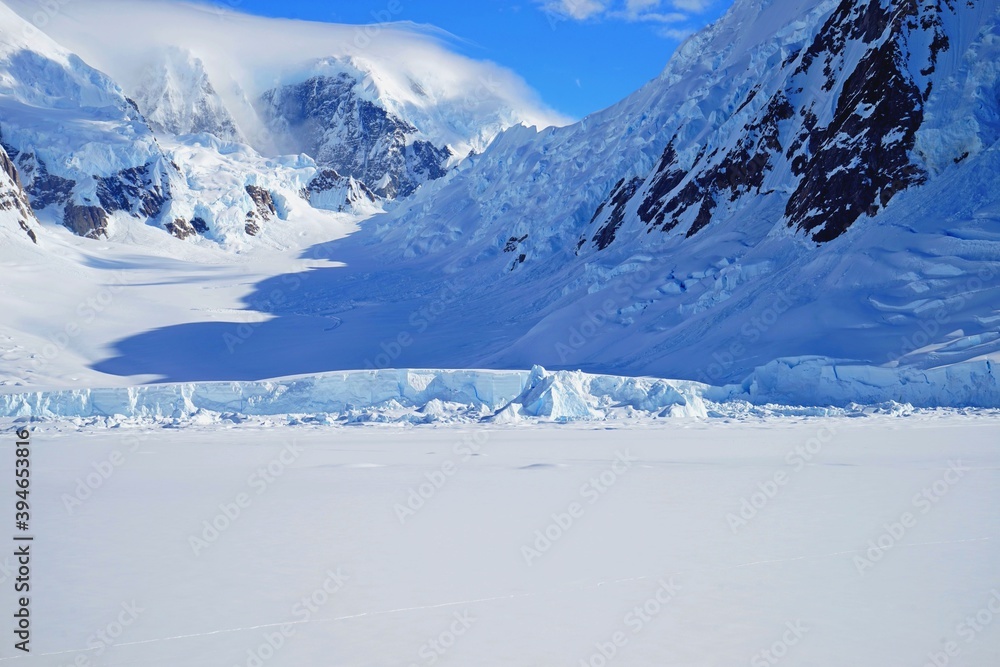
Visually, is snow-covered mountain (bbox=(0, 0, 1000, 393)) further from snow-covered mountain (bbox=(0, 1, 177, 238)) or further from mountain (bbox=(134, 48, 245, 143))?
mountain (bbox=(134, 48, 245, 143))

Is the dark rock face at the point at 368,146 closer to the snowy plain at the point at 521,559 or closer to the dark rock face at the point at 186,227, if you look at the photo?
the dark rock face at the point at 186,227

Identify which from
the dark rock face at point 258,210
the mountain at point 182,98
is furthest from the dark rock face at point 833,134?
the mountain at point 182,98

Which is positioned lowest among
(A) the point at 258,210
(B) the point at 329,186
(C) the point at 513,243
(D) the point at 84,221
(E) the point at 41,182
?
(C) the point at 513,243

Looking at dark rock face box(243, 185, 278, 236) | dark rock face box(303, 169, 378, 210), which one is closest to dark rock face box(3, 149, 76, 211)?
dark rock face box(243, 185, 278, 236)

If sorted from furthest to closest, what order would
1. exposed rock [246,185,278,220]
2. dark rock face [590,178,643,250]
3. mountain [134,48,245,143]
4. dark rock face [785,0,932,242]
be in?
mountain [134,48,245,143] → exposed rock [246,185,278,220] → dark rock face [590,178,643,250] → dark rock face [785,0,932,242]

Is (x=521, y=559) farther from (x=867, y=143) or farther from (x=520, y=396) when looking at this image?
(x=867, y=143)

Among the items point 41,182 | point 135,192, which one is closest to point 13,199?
point 41,182

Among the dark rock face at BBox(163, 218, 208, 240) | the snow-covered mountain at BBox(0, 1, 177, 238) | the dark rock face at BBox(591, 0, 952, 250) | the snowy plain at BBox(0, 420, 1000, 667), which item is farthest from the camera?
the dark rock face at BBox(163, 218, 208, 240)
